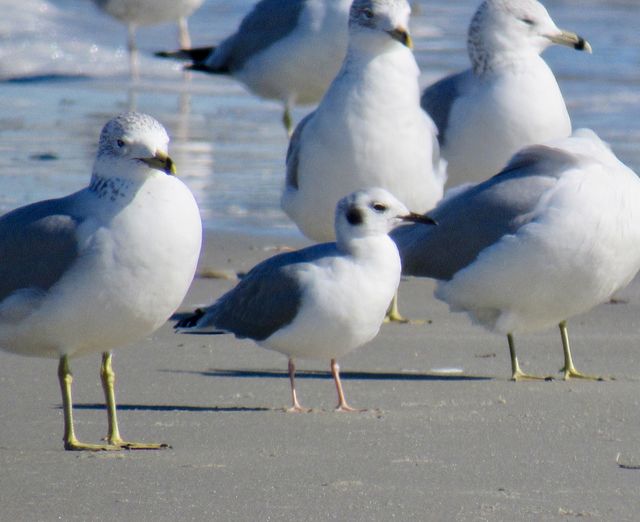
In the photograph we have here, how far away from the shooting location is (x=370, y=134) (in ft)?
26.6

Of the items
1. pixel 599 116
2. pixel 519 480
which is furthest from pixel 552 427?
pixel 599 116

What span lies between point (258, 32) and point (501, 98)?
5134mm

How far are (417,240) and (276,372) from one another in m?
1.06

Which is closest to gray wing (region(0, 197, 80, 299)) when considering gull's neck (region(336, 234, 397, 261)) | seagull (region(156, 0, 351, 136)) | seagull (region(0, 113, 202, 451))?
seagull (region(0, 113, 202, 451))

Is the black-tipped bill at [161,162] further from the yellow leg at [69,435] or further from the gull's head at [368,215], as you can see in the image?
the gull's head at [368,215]

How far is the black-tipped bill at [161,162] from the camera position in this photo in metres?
5.31

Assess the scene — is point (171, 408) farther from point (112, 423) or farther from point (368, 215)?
point (368, 215)

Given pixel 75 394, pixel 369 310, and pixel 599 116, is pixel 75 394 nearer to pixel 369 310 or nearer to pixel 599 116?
pixel 369 310

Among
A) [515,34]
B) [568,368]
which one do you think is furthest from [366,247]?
[515,34]

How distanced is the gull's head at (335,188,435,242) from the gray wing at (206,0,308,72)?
22.6ft

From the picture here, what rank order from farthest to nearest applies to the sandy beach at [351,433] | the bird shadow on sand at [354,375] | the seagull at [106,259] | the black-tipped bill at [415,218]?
the bird shadow on sand at [354,375]
the black-tipped bill at [415,218]
the seagull at [106,259]
the sandy beach at [351,433]

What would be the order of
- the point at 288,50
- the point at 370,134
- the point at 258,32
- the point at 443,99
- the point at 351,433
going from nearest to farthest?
the point at 351,433 < the point at 370,134 < the point at 443,99 < the point at 288,50 < the point at 258,32

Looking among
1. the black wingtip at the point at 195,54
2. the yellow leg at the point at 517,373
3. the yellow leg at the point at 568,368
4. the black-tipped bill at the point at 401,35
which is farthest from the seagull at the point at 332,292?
the black wingtip at the point at 195,54

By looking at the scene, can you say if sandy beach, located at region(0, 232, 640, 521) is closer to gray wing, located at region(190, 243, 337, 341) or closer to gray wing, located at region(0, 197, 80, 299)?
gray wing, located at region(190, 243, 337, 341)
